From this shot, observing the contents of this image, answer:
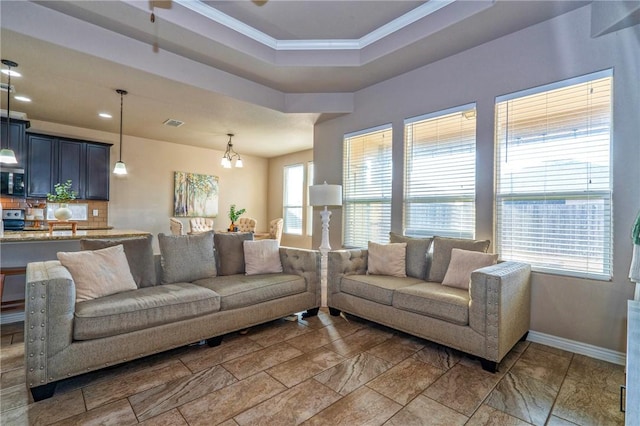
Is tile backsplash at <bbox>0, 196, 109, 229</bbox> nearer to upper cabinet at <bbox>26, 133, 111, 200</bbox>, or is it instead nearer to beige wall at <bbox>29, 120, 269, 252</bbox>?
beige wall at <bbox>29, 120, 269, 252</bbox>

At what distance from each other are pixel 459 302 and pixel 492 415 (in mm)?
821

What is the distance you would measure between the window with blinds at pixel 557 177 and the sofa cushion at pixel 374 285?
3.53ft

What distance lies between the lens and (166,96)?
4.01 metres

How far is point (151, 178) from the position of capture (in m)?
6.43

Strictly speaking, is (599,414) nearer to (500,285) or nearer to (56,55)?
(500,285)

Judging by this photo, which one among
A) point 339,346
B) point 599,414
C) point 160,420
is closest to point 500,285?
point 599,414

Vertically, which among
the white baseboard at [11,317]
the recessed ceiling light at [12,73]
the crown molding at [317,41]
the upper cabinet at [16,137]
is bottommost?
the white baseboard at [11,317]

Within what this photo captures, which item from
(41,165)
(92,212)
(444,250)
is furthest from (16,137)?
(444,250)

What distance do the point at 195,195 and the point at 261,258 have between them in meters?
4.26

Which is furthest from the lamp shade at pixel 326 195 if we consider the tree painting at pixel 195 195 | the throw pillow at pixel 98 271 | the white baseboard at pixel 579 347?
the tree painting at pixel 195 195

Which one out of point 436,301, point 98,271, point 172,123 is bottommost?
point 436,301

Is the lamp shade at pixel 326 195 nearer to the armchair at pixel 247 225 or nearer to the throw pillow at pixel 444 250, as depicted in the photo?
the throw pillow at pixel 444 250

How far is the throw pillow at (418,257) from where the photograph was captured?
11.0 ft

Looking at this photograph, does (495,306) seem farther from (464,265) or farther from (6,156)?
(6,156)
